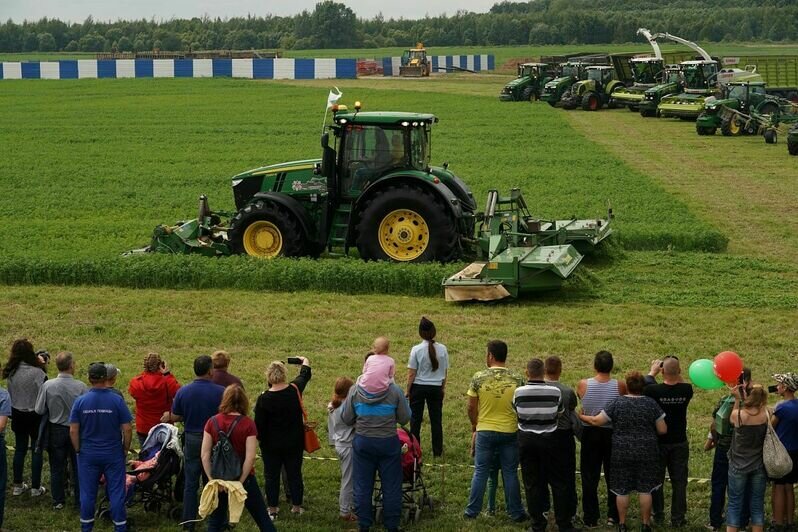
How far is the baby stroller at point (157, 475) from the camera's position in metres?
10.2

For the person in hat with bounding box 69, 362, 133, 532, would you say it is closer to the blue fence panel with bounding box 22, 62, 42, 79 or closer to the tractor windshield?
the tractor windshield

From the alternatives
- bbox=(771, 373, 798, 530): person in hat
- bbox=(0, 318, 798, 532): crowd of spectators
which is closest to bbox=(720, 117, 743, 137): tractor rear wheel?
bbox=(0, 318, 798, 532): crowd of spectators

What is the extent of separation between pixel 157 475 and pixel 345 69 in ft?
203

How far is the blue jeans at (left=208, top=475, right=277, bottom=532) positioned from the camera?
938 cm

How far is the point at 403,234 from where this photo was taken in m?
18.4

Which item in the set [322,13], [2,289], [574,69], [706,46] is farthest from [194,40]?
[2,289]

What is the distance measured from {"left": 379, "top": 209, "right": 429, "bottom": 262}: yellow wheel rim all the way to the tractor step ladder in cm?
64

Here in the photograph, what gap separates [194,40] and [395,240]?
110 meters

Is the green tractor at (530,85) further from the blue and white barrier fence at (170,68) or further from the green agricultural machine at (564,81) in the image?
the blue and white barrier fence at (170,68)

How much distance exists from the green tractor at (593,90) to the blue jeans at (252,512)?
41.3m

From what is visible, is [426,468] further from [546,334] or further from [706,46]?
[706,46]

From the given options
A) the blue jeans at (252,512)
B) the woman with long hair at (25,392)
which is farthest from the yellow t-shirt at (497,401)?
the woman with long hair at (25,392)

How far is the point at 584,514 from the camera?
10117 mm

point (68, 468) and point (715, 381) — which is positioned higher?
point (715, 381)
